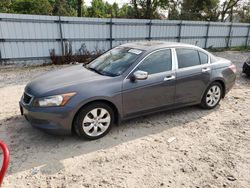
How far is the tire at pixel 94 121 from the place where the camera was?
11.2 feet

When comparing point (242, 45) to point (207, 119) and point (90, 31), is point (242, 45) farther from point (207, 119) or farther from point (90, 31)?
point (207, 119)

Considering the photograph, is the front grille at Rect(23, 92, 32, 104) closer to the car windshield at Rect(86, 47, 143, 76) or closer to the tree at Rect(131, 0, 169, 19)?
the car windshield at Rect(86, 47, 143, 76)

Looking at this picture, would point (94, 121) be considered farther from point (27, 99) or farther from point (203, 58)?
point (203, 58)

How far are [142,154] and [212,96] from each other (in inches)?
99.4

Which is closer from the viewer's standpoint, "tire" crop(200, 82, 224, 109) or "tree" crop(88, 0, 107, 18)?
"tire" crop(200, 82, 224, 109)

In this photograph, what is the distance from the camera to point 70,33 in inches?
394

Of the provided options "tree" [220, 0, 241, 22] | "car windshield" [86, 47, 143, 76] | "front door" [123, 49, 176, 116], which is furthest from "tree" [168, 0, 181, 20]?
"front door" [123, 49, 176, 116]

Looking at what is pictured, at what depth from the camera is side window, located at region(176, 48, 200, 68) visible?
14.3ft

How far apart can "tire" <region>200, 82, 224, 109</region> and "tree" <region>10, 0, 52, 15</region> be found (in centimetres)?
2052

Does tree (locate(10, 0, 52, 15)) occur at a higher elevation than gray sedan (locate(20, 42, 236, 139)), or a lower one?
higher

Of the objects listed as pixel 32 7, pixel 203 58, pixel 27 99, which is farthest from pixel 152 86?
pixel 32 7

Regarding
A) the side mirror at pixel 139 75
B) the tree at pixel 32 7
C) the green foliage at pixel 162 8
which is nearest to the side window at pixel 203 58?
Answer: the side mirror at pixel 139 75

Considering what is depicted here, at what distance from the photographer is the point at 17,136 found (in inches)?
145

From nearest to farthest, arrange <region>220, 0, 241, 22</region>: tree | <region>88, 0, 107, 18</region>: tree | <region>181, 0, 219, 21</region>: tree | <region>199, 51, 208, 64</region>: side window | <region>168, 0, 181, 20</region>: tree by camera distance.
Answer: <region>199, 51, 208, 64</region>: side window → <region>168, 0, 181, 20</region>: tree → <region>181, 0, 219, 21</region>: tree → <region>220, 0, 241, 22</region>: tree → <region>88, 0, 107, 18</region>: tree
